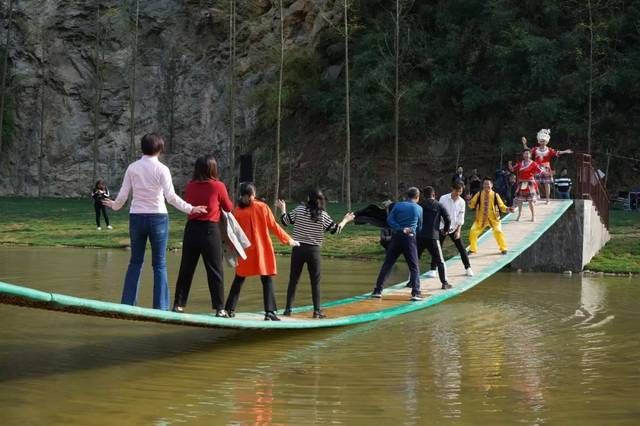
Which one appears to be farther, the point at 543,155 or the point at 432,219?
the point at 543,155

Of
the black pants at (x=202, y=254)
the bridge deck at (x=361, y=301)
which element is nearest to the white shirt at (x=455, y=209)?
the bridge deck at (x=361, y=301)

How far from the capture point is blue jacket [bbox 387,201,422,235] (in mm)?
13125

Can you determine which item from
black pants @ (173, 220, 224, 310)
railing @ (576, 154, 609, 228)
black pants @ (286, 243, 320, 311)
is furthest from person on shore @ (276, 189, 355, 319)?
railing @ (576, 154, 609, 228)

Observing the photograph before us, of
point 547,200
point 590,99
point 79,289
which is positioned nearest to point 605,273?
point 547,200

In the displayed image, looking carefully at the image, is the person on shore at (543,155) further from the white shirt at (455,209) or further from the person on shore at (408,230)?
the person on shore at (408,230)

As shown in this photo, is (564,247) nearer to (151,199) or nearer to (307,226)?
(307,226)

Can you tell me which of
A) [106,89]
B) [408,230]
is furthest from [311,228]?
[106,89]

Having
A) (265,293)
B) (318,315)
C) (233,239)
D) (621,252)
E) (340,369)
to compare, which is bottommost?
(340,369)

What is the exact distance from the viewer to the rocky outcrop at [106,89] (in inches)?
2128

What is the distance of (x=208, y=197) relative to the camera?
967 cm

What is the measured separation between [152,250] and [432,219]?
6.17 meters

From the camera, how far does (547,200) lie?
71.9 feet

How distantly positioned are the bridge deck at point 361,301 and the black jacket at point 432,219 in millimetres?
827

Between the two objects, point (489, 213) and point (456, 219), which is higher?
point (489, 213)
